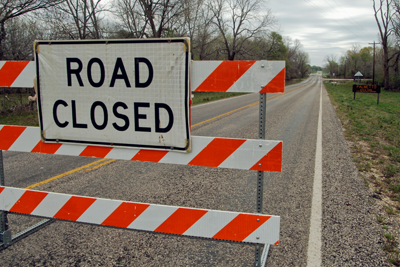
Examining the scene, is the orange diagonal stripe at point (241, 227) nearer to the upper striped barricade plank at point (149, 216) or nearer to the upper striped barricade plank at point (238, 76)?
the upper striped barricade plank at point (149, 216)

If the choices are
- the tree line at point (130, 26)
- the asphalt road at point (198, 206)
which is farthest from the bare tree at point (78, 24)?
the asphalt road at point (198, 206)

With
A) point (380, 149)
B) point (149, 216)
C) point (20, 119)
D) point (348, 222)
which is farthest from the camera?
point (20, 119)

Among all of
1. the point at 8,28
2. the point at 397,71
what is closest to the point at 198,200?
the point at 8,28

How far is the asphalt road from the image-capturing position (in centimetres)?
292

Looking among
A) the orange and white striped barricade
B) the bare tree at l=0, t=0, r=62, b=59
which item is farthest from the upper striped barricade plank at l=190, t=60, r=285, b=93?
the bare tree at l=0, t=0, r=62, b=59

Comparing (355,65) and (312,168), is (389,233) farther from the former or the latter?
(355,65)

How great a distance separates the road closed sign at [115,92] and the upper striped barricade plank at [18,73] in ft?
0.51

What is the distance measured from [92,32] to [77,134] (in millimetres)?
23262

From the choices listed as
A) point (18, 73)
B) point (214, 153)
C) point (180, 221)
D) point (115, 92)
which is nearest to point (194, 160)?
point (214, 153)

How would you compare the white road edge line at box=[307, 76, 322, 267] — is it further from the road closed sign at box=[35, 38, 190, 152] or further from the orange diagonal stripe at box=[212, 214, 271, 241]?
the road closed sign at box=[35, 38, 190, 152]

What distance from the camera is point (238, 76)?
2391 mm

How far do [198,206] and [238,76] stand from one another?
2.18 metres

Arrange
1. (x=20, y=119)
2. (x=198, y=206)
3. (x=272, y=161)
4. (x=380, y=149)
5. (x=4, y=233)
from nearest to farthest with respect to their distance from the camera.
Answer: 1. (x=272, y=161)
2. (x=4, y=233)
3. (x=198, y=206)
4. (x=380, y=149)
5. (x=20, y=119)

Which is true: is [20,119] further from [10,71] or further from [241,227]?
[241,227]
